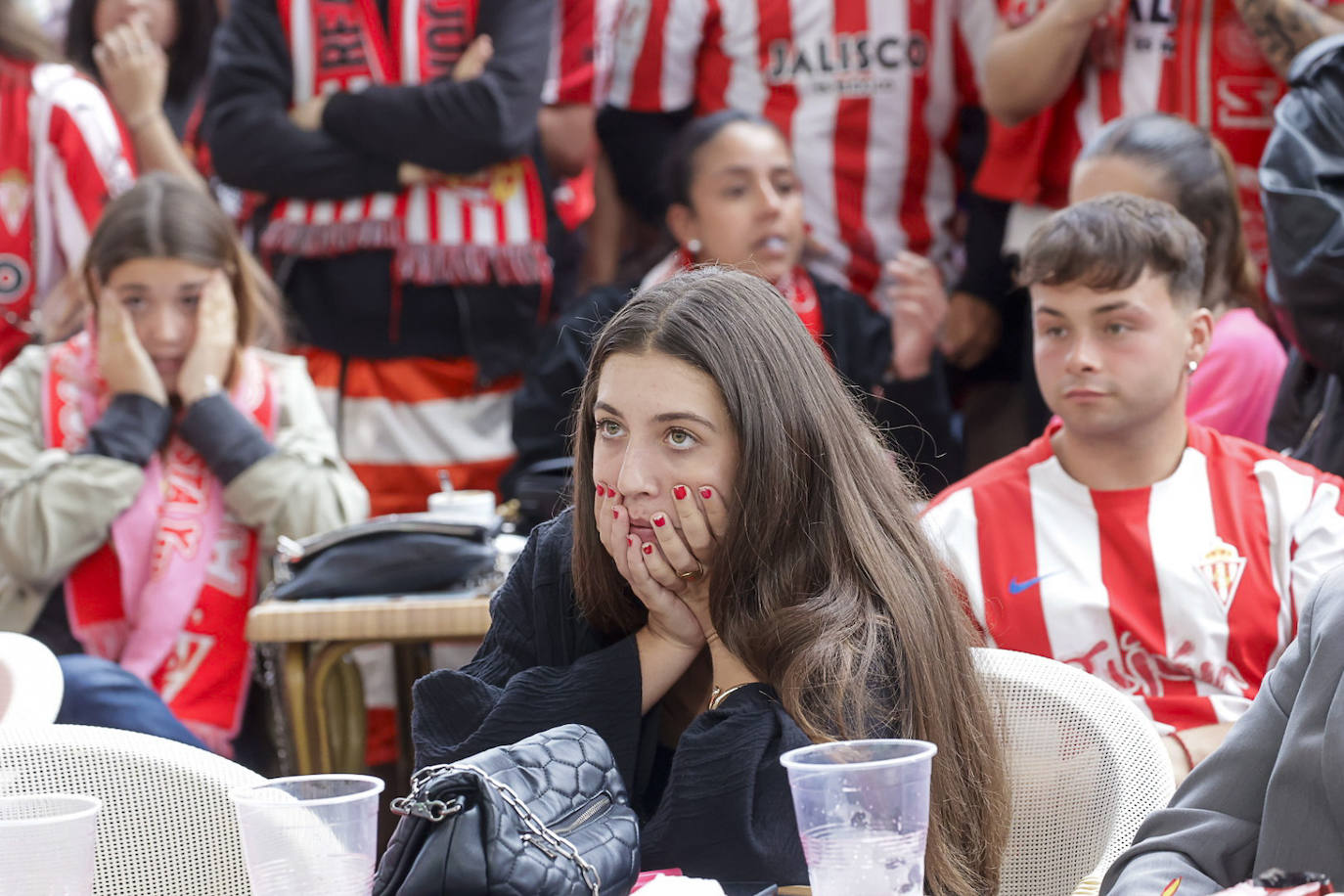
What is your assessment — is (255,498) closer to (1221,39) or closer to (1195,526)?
(1195,526)

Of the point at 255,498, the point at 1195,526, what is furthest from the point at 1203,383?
the point at 255,498

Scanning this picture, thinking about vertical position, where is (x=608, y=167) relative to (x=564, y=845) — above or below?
above

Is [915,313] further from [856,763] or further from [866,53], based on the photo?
[856,763]

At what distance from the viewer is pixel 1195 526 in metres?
2.56

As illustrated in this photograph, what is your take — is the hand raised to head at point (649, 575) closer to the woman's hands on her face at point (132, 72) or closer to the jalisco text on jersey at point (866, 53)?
the jalisco text on jersey at point (866, 53)

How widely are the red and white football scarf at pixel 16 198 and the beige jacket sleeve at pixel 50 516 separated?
977 mm

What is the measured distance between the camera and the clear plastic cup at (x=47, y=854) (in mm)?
1209

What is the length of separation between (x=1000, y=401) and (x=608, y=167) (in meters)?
1.25

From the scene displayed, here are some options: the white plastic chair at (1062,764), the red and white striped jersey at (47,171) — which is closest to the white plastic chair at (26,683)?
the white plastic chair at (1062,764)

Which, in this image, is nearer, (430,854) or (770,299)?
(430,854)

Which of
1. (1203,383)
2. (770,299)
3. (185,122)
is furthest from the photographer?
(185,122)

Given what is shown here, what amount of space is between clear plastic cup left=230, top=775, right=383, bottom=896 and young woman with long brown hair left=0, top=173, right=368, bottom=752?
2.26m

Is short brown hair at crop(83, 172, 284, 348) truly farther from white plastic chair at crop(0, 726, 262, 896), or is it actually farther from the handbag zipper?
the handbag zipper

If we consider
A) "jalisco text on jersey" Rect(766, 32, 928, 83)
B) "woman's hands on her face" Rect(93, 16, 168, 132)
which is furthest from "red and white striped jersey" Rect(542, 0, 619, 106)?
"woman's hands on her face" Rect(93, 16, 168, 132)
